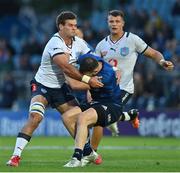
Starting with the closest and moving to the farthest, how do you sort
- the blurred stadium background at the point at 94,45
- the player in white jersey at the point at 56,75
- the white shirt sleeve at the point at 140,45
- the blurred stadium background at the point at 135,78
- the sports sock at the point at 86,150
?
the player in white jersey at the point at 56,75 → the sports sock at the point at 86,150 → the white shirt sleeve at the point at 140,45 → the blurred stadium background at the point at 135,78 → the blurred stadium background at the point at 94,45

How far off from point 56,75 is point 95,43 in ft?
44.0

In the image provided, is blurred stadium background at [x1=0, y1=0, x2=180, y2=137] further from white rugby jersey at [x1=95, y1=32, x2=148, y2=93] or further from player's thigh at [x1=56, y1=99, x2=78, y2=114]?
player's thigh at [x1=56, y1=99, x2=78, y2=114]

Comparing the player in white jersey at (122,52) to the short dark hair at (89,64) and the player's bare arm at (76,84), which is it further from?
the short dark hair at (89,64)

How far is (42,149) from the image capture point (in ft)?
62.7

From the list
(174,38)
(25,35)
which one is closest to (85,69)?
(174,38)

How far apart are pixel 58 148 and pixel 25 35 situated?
539 inches

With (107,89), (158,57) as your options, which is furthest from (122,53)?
(107,89)

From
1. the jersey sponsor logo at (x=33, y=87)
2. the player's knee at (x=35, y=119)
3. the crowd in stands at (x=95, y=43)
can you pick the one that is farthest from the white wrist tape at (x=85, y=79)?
the crowd in stands at (x=95, y=43)

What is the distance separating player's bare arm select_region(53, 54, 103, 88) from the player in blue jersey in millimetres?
90

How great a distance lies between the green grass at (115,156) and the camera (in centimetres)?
1303

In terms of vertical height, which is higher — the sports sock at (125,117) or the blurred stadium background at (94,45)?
the blurred stadium background at (94,45)

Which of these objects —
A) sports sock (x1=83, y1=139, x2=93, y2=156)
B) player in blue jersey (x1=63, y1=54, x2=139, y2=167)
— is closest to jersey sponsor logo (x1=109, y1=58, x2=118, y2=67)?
player in blue jersey (x1=63, y1=54, x2=139, y2=167)

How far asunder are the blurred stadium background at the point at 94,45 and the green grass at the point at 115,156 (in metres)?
1.61

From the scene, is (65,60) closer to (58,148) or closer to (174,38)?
(58,148)
